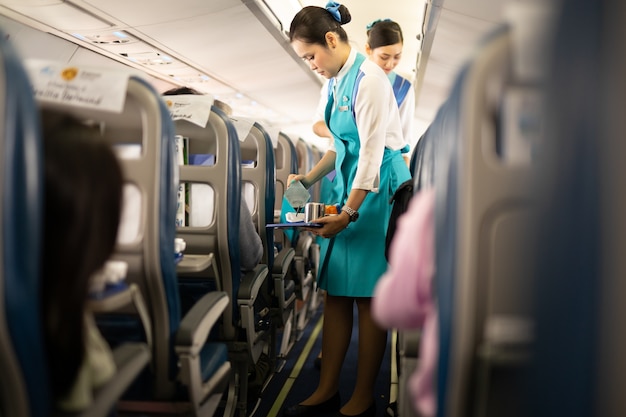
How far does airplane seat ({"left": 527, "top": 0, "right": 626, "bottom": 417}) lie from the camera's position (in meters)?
0.87

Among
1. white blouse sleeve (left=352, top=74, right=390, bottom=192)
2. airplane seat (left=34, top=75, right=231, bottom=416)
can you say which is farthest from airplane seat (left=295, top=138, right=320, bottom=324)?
airplane seat (left=34, top=75, right=231, bottom=416)

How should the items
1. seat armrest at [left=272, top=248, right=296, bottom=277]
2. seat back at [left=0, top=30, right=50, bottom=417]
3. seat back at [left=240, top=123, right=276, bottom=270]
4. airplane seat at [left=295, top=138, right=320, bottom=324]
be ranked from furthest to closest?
airplane seat at [left=295, top=138, right=320, bottom=324] < seat armrest at [left=272, top=248, right=296, bottom=277] < seat back at [left=240, top=123, right=276, bottom=270] < seat back at [left=0, top=30, right=50, bottom=417]

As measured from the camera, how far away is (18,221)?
100 centimetres

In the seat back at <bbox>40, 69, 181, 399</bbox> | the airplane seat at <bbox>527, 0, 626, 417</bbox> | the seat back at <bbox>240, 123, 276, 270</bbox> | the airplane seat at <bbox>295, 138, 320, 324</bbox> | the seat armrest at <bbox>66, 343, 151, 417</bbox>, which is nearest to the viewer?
the airplane seat at <bbox>527, 0, 626, 417</bbox>

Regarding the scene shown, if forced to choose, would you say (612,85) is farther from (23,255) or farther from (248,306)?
(248,306)

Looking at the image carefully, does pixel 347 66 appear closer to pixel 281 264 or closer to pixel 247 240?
pixel 247 240

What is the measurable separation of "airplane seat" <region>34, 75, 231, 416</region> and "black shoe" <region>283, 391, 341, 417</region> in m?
1.00

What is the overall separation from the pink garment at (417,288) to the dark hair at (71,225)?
63cm

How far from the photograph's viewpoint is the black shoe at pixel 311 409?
271 centimetres

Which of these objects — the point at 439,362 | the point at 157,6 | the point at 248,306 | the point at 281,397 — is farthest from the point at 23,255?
the point at 157,6

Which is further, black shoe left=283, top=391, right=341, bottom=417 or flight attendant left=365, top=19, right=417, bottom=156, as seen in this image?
flight attendant left=365, top=19, right=417, bottom=156

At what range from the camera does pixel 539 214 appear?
35.3 inches

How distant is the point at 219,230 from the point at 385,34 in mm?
2423

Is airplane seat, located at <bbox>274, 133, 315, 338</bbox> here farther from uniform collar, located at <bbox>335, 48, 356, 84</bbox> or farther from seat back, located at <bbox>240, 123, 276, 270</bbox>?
uniform collar, located at <bbox>335, 48, 356, 84</bbox>
